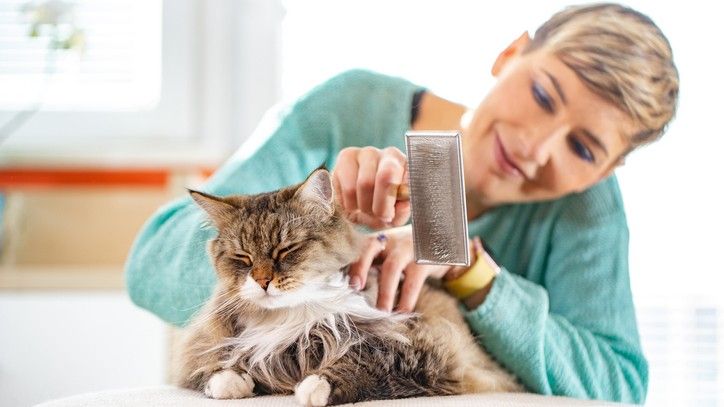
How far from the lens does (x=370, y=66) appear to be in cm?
81

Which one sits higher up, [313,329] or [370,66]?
[370,66]

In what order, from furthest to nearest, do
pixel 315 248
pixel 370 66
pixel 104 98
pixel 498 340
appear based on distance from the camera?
pixel 104 98
pixel 370 66
pixel 498 340
pixel 315 248

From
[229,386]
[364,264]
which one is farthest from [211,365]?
[364,264]

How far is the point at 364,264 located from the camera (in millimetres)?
615

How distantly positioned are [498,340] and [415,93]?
0.25 m

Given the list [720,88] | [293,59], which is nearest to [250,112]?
[293,59]

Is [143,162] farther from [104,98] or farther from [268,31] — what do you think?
[268,31]

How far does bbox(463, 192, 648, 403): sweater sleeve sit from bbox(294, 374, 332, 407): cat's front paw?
0.68 ft

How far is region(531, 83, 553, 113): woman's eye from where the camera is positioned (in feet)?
2.30

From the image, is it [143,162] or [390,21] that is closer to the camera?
[390,21]

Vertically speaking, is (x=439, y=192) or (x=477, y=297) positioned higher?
(x=439, y=192)

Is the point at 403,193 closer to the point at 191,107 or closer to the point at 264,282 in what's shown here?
the point at 264,282

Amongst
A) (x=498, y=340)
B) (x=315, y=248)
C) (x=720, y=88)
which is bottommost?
(x=498, y=340)

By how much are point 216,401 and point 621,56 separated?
0.47 m
